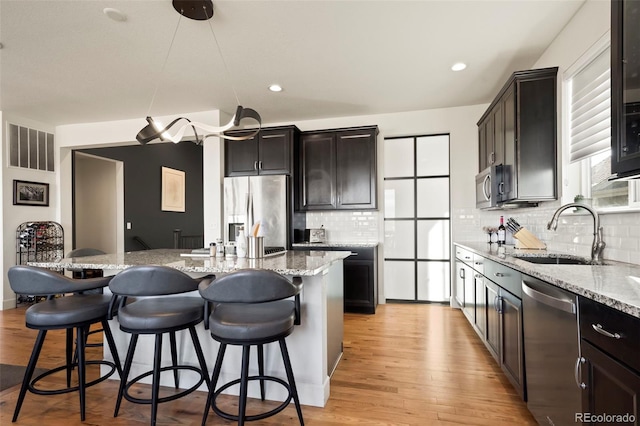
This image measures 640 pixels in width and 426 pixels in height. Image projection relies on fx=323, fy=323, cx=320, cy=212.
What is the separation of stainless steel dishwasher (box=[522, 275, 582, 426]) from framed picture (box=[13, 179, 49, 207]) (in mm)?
6022

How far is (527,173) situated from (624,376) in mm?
2065

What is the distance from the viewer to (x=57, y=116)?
457cm

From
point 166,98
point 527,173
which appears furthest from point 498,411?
point 166,98

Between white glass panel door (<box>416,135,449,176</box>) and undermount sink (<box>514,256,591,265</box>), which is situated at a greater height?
white glass panel door (<box>416,135,449,176</box>)

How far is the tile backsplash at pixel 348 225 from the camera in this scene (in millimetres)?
4652

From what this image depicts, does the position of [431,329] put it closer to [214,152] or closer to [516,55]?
[516,55]

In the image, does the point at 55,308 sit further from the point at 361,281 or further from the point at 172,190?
the point at 172,190

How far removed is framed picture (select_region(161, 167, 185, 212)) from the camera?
6816 mm

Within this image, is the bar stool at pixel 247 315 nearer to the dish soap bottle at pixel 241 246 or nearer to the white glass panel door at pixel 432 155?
the dish soap bottle at pixel 241 246

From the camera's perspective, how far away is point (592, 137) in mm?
2283

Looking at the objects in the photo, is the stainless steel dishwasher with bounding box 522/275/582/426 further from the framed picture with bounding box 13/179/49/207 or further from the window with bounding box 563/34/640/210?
the framed picture with bounding box 13/179/49/207

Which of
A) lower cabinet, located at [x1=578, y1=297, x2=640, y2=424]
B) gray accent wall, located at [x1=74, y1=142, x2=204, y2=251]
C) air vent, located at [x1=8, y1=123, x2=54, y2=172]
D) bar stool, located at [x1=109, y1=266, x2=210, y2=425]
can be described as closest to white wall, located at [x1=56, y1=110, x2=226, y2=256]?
air vent, located at [x1=8, y1=123, x2=54, y2=172]

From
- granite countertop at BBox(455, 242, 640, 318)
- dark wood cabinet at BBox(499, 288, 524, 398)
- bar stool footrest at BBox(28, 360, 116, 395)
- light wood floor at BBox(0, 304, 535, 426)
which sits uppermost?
granite countertop at BBox(455, 242, 640, 318)

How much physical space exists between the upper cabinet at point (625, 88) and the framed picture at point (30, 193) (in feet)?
20.7
